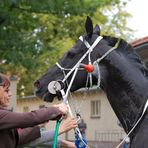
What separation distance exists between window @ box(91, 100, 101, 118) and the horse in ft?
69.8

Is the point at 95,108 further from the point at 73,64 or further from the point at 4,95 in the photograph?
the point at 4,95

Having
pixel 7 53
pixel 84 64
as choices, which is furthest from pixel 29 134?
pixel 7 53

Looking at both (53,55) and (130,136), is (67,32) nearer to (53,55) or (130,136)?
(53,55)

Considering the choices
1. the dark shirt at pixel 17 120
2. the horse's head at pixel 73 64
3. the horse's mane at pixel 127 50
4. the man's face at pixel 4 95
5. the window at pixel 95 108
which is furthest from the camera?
the window at pixel 95 108

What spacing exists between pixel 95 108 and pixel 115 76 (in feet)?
72.2

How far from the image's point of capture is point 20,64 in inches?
697

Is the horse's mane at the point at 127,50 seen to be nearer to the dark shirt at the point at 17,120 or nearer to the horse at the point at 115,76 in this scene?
the horse at the point at 115,76

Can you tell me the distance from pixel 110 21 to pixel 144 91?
36.3 meters

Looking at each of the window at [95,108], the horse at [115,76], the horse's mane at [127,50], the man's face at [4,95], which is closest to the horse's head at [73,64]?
the horse at [115,76]

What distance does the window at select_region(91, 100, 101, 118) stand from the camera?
26.4 m

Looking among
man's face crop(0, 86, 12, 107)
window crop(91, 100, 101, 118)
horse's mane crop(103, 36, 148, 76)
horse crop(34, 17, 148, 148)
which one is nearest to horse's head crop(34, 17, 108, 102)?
horse crop(34, 17, 148, 148)

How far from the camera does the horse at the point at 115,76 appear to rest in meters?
4.63

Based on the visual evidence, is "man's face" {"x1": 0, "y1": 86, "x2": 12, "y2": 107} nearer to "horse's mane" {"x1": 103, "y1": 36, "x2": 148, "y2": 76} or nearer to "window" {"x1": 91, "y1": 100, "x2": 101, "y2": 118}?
"horse's mane" {"x1": 103, "y1": 36, "x2": 148, "y2": 76}

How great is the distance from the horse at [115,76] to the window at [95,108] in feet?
69.8
